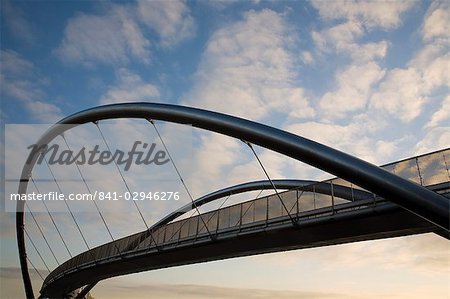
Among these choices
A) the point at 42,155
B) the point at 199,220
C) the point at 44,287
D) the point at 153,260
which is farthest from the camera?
the point at 44,287

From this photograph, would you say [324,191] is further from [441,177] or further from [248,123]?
[248,123]

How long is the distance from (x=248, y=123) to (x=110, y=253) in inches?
923

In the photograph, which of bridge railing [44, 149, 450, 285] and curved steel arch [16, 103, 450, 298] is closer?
curved steel arch [16, 103, 450, 298]

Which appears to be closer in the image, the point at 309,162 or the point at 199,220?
the point at 309,162

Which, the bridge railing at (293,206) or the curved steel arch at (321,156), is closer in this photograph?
the curved steel arch at (321,156)

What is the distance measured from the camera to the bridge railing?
18094 millimetres

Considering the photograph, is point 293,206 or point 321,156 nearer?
point 321,156

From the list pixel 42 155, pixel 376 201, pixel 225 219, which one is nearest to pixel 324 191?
pixel 376 201

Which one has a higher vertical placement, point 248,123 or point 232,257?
point 248,123

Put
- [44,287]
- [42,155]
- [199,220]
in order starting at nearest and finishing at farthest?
[199,220] → [42,155] → [44,287]

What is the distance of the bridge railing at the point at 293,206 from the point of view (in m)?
18.1

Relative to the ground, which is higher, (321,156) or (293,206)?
(293,206)

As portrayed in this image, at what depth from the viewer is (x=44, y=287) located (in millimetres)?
50938

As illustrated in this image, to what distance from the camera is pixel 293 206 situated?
71.3 feet
